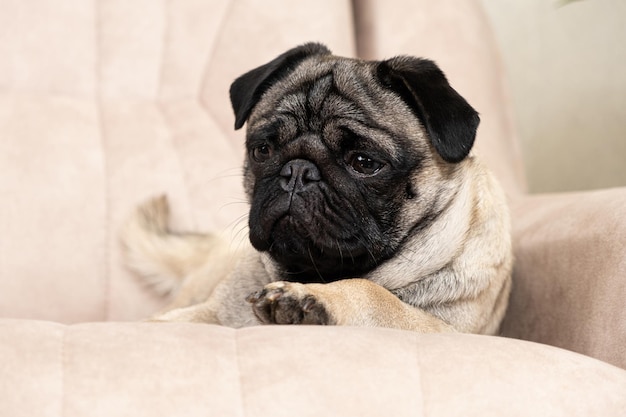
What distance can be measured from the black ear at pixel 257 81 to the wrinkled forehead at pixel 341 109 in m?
0.04

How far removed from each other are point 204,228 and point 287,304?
48.2 inches

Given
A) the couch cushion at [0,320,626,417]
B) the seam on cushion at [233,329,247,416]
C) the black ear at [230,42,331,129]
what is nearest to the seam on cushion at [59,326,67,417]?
the couch cushion at [0,320,626,417]

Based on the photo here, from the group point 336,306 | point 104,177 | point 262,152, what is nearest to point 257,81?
point 262,152

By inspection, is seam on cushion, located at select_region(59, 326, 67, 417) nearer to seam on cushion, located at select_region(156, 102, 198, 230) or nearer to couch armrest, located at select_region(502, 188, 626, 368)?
couch armrest, located at select_region(502, 188, 626, 368)

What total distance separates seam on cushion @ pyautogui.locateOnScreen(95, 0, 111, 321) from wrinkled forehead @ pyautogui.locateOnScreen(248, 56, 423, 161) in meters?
0.77

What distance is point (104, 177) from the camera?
2.45 metres

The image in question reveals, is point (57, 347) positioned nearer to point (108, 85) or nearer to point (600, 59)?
point (108, 85)

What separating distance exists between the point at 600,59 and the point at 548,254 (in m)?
Result: 1.74

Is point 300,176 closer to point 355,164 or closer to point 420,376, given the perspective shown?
point 355,164

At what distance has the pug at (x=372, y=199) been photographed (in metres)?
1.62

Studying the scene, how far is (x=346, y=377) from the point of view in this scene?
1.20 m

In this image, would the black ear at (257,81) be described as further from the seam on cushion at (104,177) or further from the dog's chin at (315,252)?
the seam on cushion at (104,177)

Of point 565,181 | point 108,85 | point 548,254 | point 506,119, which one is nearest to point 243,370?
point 548,254

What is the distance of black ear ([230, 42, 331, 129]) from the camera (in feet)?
6.23
